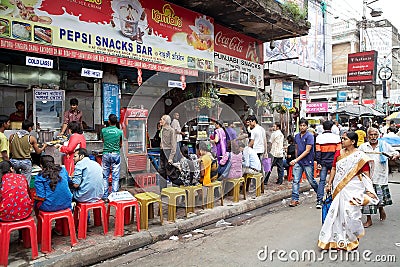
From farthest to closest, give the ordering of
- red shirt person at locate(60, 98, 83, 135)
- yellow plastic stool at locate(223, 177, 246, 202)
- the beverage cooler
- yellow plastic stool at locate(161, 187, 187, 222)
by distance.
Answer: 1. the beverage cooler
2. red shirt person at locate(60, 98, 83, 135)
3. yellow plastic stool at locate(223, 177, 246, 202)
4. yellow plastic stool at locate(161, 187, 187, 222)

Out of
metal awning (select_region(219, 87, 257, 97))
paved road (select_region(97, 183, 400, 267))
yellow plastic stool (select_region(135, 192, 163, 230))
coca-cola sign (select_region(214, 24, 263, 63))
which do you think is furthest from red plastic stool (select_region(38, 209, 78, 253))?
coca-cola sign (select_region(214, 24, 263, 63))

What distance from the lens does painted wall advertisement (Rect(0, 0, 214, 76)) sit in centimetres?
617

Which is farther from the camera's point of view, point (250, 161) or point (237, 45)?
point (237, 45)

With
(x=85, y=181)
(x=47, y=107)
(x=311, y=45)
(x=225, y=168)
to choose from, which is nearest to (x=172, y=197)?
(x=85, y=181)

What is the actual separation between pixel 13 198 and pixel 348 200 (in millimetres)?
4216

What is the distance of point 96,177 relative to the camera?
4.93 meters

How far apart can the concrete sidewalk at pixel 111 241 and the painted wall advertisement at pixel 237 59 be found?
588 centimetres

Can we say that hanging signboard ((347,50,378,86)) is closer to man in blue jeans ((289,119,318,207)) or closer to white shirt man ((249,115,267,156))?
white shirt man ((249,115,267,156))

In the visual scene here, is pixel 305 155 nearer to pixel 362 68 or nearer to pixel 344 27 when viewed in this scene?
pixel 362 68

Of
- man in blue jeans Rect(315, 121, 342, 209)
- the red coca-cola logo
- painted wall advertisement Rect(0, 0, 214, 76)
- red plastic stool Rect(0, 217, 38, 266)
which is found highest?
the red coca-cola logo

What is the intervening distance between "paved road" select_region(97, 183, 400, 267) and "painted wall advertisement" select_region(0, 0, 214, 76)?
442 cm

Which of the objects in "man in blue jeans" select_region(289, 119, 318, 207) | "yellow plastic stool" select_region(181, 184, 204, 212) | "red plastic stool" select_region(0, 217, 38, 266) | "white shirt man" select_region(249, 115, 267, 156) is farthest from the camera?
"white shirt man" select_region(249, 115, 267, 156)

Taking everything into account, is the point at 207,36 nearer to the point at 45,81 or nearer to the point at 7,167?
the point at 45,81

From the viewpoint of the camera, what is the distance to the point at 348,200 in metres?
4.22
